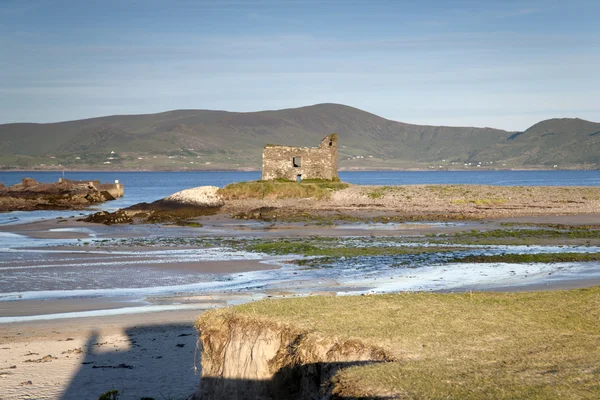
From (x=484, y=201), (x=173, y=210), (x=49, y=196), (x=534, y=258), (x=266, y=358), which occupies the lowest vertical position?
(x=49, y=196)

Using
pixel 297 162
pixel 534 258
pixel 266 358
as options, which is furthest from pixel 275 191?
pixel 266 358

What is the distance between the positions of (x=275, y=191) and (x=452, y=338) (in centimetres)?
4865

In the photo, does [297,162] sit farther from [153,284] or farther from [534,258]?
[153,284]

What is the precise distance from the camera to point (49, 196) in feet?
247

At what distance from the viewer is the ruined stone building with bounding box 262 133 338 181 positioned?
61.2 meters

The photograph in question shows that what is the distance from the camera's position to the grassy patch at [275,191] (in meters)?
57.2

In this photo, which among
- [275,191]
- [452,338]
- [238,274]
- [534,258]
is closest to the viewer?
[452,338]

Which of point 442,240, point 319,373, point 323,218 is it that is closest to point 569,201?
point 323,218

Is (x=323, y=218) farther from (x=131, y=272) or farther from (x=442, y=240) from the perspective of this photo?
(x=131, y=272)

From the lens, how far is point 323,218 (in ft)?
153

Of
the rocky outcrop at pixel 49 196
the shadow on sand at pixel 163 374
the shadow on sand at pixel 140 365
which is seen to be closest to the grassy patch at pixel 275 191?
the rocky outcrop at pixel 49 196

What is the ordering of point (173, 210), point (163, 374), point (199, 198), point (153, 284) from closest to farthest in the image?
point (163, 374)
point (153, 284)
point (173, 210)
point (199, 198)

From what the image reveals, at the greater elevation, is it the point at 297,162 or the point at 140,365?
the point at 297,162

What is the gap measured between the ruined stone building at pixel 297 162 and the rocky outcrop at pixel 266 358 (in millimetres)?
51100
